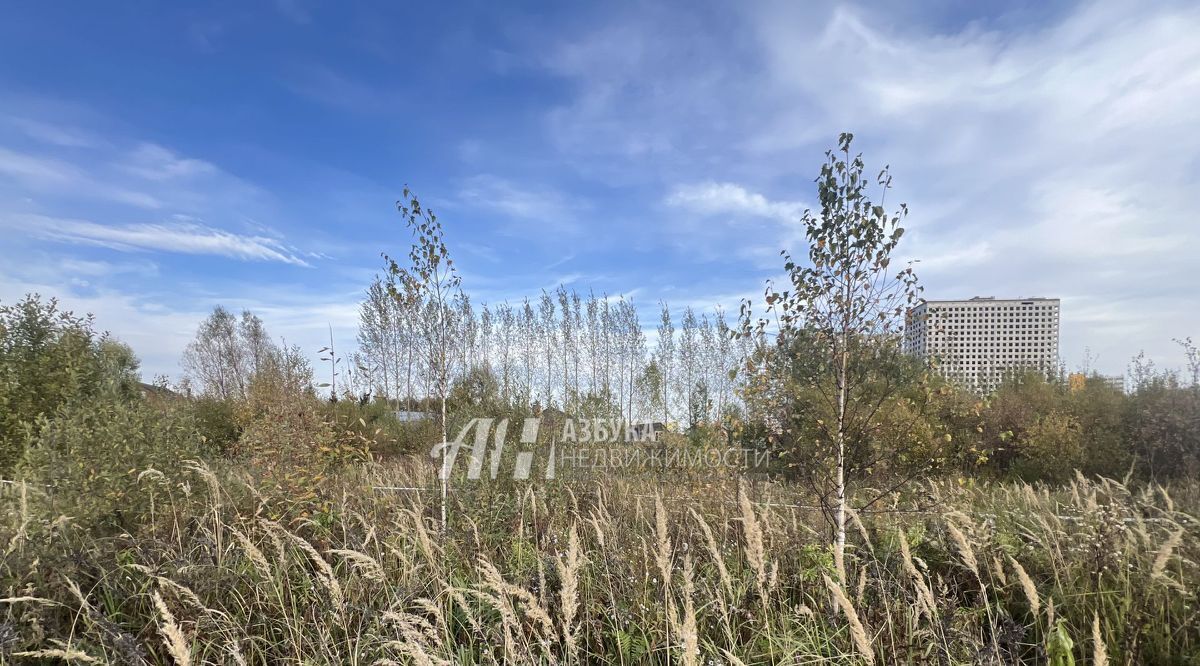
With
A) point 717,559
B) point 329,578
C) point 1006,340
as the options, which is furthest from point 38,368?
point 1006,340

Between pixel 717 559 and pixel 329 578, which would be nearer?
pixel 717 559

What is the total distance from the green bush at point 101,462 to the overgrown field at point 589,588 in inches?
3.0

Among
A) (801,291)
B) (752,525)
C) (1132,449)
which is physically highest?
(801,291)

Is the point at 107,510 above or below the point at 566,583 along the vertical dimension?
below

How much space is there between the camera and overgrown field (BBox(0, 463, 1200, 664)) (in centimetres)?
197

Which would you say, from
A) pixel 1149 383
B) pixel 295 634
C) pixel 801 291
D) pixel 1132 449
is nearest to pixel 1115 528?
pixel 801 291

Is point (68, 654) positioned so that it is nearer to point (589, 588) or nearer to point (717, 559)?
point (589, 588)

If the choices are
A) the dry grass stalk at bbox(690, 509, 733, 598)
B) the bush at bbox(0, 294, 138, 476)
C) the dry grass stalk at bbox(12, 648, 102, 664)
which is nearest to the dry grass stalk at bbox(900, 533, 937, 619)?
the dry grass stalk at bbox(690, 509, 733, 598)

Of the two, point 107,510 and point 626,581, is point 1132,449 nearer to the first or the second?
point 626,581

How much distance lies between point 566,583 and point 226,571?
2.43 metres

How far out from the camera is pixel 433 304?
13.9 ft

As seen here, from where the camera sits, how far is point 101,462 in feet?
10.7

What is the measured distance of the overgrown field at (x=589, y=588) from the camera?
197 cm

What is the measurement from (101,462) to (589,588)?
334cm
